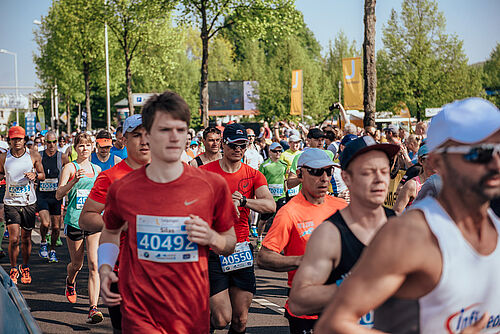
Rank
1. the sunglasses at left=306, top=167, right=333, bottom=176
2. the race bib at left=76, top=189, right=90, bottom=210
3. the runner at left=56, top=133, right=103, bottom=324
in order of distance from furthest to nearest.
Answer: the race bib at left=76, top=189, right=90, bottom=210 → the runner at left=56, top=133, right=103, bottom=324 → the sunglasses at left=306, top=167, right=333, bottom=176

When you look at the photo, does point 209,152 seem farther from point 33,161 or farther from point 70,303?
point 33,161

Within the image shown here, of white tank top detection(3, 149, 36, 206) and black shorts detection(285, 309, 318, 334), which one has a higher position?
white tank top detection(3, 149, 36, 206)

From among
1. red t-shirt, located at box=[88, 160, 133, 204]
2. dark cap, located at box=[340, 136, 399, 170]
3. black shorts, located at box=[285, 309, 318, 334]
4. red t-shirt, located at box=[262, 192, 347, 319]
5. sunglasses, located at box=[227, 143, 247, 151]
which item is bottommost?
black shorts, located at box=[285, 309, 318, 334]

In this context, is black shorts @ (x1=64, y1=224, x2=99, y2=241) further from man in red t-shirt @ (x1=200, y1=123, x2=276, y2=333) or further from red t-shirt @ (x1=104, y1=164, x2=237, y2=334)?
red t-shirt @ (x1=104, y1=164, x2=237, y2=334)

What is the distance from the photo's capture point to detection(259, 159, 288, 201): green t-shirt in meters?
11.7

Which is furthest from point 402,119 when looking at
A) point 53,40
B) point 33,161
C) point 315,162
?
point 315,162

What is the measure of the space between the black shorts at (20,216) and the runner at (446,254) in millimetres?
8390

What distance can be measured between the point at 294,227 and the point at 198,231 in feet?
3.46

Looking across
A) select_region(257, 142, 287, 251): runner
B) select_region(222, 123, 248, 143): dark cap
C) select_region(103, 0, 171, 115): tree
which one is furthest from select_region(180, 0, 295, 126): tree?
select_region(222, 123, 248, 143): dark cap

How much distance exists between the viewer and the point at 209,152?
6.88m

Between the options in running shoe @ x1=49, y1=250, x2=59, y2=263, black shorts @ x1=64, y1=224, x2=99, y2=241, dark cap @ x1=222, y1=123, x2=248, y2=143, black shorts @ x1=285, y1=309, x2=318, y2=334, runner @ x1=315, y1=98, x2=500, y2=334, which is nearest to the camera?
runner @ x1=315, y1=98, x2=500, y2=334

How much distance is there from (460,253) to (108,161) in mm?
7343

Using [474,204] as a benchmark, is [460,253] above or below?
below

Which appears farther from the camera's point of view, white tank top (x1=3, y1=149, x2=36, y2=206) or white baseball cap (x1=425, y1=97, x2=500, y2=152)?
white tank top (x1=3, y1=149, x2=36, y2=206)
